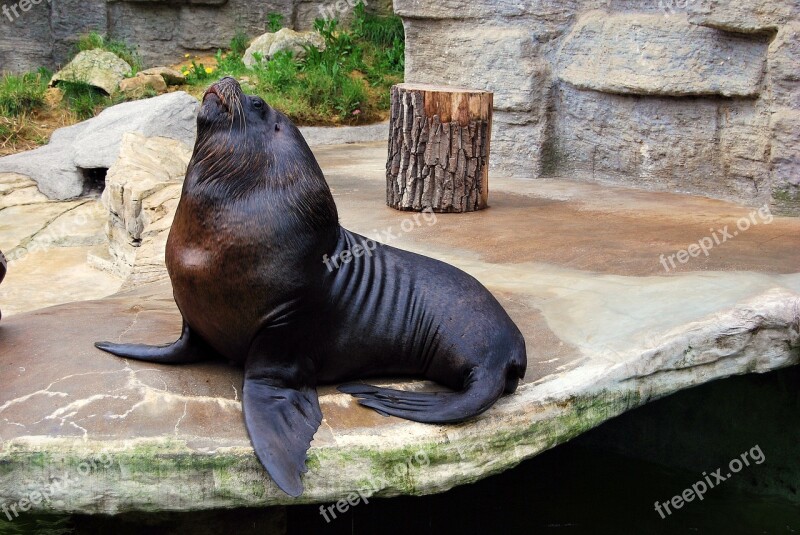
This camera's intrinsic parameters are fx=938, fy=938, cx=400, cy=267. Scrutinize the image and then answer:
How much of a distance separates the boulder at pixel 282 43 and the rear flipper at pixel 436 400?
9.25 m

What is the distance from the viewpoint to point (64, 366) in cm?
349

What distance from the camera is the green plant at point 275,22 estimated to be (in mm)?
13109

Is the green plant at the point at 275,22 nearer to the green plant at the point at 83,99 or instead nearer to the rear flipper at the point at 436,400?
the green plant at the point at 83,99

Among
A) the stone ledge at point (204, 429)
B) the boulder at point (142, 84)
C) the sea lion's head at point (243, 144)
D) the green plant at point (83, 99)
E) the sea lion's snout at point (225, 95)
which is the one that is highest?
the sea lion's snout at point (225, 95)

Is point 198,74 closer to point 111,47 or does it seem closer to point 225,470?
point 111,47

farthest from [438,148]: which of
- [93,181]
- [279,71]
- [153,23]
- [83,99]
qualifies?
[153,23]

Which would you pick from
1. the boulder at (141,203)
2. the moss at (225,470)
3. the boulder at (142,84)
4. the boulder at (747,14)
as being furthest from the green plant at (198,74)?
the moss at (225,470)

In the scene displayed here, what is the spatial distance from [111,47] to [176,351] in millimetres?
10251

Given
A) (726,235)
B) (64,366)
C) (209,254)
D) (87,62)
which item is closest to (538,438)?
(209,254)

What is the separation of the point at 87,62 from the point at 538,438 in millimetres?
10109

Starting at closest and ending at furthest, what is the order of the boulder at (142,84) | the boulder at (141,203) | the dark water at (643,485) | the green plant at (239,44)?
the dark water at (643,485)
the boulder at (141,203)
the boulder at (142,84)
the green plant at (239,44)

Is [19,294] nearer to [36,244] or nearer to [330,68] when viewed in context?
[36,244]

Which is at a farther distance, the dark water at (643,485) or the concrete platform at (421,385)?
the dark water at (643,485)

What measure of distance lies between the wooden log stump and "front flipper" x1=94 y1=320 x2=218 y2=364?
322 cm
